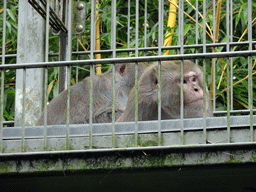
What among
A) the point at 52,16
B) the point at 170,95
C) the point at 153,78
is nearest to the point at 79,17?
the point at 52,16

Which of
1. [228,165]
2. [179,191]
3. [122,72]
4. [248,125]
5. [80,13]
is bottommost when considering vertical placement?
[179,191]

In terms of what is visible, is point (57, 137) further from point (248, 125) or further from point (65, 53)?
point (65, 53)

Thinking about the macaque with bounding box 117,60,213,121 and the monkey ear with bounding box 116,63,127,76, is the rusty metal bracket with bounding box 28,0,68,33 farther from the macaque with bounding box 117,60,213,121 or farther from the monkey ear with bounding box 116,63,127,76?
the macaque with bounding box 117,60,213,121

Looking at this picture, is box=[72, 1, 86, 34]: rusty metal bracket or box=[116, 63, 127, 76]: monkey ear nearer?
box=[72, 1, 86, 34]: rusty metal bracket

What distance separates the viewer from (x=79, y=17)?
5117 millimetres

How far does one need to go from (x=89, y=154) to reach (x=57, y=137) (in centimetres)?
24

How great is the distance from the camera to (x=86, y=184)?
3285 mm

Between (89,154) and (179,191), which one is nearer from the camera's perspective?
(89,154)

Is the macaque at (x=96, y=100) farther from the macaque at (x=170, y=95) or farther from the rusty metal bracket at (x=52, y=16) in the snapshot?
the macaque at (x=170, y=95)

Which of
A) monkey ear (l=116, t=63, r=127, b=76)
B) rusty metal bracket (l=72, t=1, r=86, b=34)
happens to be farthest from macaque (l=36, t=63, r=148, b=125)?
rusty metal bracket (l=72, t=1, r=86, b=34)

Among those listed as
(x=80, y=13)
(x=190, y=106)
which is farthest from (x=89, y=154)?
(x=80, y=13)

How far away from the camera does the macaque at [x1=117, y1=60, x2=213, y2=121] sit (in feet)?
13.3

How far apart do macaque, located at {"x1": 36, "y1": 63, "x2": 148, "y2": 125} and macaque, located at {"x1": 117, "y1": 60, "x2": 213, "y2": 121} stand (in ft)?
2.59

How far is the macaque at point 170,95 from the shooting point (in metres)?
4.04
